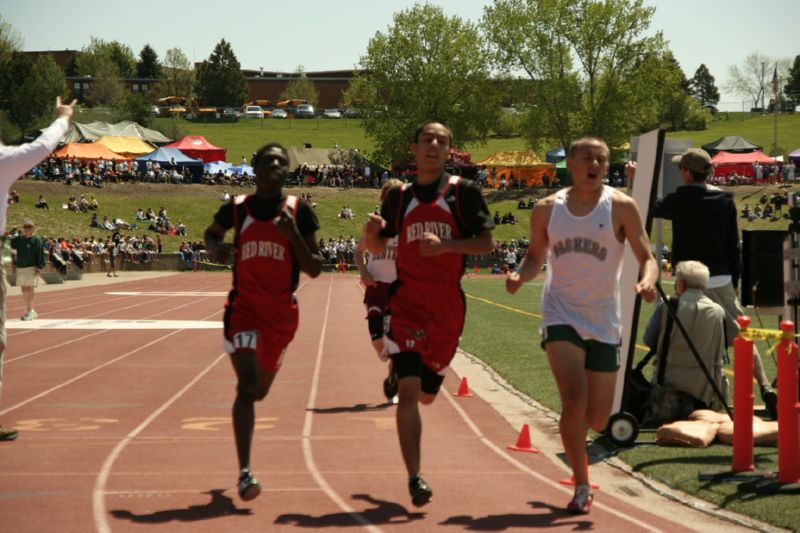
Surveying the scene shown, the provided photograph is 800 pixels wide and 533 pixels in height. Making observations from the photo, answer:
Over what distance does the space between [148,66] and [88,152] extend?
110 meters

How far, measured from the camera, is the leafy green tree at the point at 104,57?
16638cm

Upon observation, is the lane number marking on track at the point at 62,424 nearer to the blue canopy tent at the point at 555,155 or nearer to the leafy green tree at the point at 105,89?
the blue canopy tent at the point at 555,155

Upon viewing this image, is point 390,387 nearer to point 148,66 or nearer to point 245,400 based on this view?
point 245,400

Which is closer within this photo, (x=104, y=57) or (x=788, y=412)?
(x=788, y=412)

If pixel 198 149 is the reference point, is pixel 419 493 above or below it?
below

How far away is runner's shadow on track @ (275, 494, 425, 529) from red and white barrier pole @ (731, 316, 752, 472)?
2.27m

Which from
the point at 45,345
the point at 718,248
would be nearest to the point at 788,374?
the point at 718,248

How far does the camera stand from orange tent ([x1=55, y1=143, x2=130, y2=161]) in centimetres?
7231

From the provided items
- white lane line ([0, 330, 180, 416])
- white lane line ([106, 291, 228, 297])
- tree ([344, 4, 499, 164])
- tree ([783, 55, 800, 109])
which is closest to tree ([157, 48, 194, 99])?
tree ([344, 4, 499, 164])

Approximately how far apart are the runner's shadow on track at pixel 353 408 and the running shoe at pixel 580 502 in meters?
4.76

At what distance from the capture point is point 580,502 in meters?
6.46

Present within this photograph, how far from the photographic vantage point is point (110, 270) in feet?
169

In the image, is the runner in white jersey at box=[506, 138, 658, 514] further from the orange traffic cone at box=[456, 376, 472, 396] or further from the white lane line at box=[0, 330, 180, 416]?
the white lane line at box=[0, 330, 180, 416]

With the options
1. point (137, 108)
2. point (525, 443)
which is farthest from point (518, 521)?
point (137, 108)
